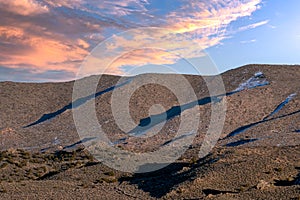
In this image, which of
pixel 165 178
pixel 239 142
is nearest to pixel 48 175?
pixel 165 178

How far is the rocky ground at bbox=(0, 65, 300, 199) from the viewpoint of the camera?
105 ft

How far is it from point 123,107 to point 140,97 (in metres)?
5.66

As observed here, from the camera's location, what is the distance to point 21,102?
336 feet

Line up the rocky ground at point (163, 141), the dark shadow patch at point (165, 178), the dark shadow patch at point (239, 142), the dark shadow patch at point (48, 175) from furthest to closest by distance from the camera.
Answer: the dark shadow patch at point (239, 142)
the dark shadow patch at point (48, 175)
the dark shadow patch at point (165, 178)
the rocky ground at point (163, 141)

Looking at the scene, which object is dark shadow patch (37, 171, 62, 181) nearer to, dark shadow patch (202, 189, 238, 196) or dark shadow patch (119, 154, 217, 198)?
dark shadow patch (119, 154, 217, 198)

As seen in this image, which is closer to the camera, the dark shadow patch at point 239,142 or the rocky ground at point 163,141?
the rocky ground at point 163,141

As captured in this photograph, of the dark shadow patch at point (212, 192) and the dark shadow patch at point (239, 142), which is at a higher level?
the dark shadow patch at point (212, 192)

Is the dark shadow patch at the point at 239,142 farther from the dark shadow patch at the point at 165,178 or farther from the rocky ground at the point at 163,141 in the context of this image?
the dark shadow patch at the point at 165,178

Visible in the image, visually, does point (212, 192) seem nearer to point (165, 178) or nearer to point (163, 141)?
point (165, 178)

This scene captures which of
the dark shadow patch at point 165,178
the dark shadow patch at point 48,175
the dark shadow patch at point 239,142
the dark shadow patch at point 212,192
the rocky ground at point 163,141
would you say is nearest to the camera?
the dark shadow patch at point 212,192

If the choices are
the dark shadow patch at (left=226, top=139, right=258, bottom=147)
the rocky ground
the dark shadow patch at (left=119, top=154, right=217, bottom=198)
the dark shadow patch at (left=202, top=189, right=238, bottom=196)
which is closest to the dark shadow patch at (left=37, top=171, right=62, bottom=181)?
the rocky ground

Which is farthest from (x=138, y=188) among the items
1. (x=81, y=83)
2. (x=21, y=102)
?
(x=81, y=83)

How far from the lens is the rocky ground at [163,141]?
32.1 m

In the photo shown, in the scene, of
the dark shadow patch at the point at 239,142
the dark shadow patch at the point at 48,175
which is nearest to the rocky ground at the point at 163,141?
the dark shadow patch at the point at 48,175
